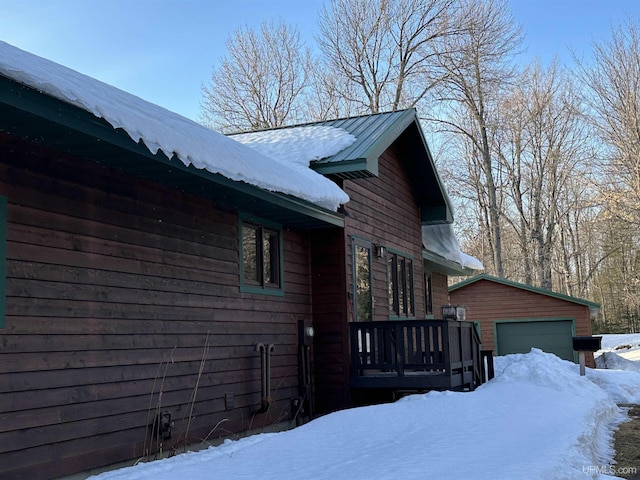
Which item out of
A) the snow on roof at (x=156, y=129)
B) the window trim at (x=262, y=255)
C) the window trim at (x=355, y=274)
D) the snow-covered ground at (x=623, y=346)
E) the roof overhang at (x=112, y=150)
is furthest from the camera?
the snow-covered ground at (x=623, y=346)

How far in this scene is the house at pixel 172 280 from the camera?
18.5ft

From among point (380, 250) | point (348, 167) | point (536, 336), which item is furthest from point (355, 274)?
point (536, 336)

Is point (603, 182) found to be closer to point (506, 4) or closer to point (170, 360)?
point (506, 4)

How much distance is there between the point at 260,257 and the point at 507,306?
16.5 metres

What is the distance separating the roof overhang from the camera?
16.6 feet

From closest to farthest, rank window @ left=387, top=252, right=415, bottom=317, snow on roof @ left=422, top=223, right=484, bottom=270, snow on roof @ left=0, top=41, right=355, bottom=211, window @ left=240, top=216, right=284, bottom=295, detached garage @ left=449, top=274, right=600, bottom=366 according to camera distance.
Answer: snow on roof @ left=0, top=41, right=355, bottom=211
window @ left=240, top=216, right=284, bottom=295
window @ left=387, top=252, right=415, bottom=317
snow on roof @ left=422, top=223, right=484, bottom=270
detached garage @ left=449, top=274, right=600, bottom=366

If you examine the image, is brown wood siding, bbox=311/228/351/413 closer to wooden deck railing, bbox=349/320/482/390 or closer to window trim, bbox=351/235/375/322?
wooden deck railing, bbox=349/320/482/390

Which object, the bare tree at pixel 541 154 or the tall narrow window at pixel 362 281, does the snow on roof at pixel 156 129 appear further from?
the bare tree at pixel 541 154

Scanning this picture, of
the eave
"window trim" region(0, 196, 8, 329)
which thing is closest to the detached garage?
the eave

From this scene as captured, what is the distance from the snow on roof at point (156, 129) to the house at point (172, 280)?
0.02 meters

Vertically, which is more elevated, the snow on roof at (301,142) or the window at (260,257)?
the snow on roof at (301,142)

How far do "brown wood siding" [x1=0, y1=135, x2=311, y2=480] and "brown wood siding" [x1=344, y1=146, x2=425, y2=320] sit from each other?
9.85 feet

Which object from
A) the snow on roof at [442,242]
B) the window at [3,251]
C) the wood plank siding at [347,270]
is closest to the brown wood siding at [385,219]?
the wood plank siding at [347,270]

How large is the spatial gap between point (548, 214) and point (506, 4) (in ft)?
33.1
